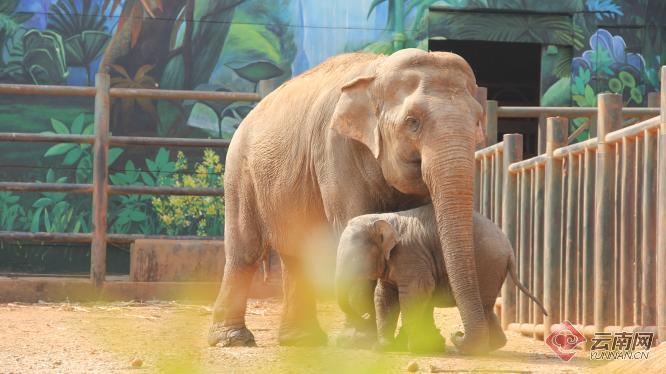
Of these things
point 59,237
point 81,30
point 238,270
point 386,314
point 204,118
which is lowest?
point 386,314

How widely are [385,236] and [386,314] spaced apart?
0.41m

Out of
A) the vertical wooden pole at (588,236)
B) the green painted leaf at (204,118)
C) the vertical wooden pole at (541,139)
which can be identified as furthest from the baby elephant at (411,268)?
the green painted leaf at (204,118)

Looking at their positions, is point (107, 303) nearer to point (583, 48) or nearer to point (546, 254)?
point (546, 254)

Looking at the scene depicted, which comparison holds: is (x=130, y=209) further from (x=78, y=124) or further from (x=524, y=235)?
(x=524, y=235)

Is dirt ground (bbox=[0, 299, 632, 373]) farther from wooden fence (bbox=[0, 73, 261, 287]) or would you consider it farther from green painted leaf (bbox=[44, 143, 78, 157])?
green painted leaf (bbox=[44, 143, 78, 157])

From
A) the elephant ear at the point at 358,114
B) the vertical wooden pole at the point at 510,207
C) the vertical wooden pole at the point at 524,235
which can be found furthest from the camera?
the vertical wooden pole at the point at 510,207

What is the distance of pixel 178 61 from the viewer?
12570 mm

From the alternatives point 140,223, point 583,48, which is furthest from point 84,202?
point 583,48

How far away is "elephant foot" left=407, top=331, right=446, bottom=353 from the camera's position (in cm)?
579

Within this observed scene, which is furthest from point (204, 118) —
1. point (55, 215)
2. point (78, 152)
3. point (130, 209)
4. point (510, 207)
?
point (510, 207)

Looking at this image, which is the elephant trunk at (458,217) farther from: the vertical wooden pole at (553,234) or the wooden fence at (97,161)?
the wooden fence at (97,161)

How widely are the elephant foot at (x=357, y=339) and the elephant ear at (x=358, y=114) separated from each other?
2.93 feet

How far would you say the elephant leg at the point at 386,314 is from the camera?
19.2ft

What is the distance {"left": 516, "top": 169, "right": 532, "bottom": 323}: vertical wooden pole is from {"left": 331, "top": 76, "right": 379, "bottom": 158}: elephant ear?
178 centimetres
